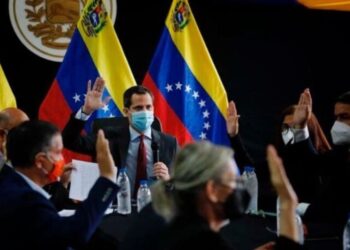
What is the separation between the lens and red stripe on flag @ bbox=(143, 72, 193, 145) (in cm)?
446

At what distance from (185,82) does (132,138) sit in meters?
1.05

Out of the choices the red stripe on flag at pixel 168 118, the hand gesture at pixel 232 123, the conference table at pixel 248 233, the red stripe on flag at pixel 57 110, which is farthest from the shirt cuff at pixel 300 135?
the red stripe on flag at pixel 57 110

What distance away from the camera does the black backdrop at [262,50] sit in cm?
525

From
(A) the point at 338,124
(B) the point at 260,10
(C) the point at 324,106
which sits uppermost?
(B) the point at 260,10

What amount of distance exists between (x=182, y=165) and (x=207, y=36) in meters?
3.83

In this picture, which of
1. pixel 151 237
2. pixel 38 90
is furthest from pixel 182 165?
pixel 38 90

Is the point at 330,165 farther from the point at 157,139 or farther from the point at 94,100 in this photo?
the point at 94,100

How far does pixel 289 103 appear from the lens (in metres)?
5.51

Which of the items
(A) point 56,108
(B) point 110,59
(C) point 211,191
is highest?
(B) point 110,59

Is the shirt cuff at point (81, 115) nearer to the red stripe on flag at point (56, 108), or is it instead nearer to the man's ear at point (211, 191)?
the red stripe on flag at point (56, 108)

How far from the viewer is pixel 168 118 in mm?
4496

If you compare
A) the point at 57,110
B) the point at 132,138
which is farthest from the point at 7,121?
the point at 57,110

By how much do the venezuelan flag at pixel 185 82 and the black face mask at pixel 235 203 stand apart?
269 cm

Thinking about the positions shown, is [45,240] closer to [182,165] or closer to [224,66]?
[182,165]
